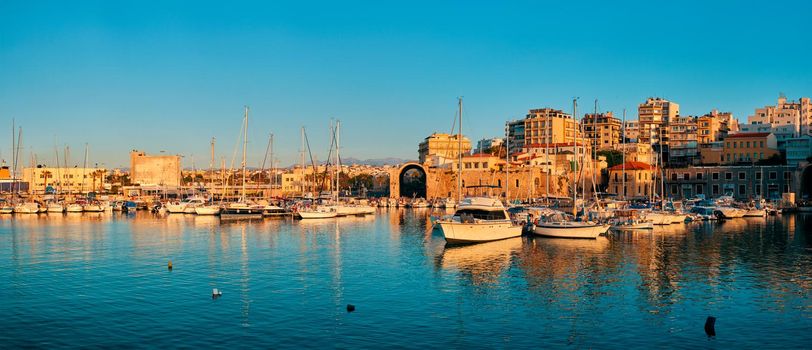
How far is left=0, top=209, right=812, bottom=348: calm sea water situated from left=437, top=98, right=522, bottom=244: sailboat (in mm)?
770

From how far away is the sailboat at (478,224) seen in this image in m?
35.2

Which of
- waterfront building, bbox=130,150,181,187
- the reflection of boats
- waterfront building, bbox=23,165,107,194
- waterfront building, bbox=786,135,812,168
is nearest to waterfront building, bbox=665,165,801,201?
waterfront building, bbox=786,135,812,168

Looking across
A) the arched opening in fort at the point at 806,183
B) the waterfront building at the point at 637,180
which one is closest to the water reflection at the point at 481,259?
the waterfront building at the point at 637,180

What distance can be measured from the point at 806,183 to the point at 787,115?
30443mm

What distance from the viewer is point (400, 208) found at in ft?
290

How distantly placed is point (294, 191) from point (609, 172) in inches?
2328

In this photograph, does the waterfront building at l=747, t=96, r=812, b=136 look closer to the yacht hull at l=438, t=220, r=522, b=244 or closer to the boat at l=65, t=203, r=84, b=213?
the yacht hull at l=438, t=220, r=522, b=244

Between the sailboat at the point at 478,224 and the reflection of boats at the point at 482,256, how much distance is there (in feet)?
1.49

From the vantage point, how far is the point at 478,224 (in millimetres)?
35531

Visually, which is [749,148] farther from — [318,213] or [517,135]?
[318,213]

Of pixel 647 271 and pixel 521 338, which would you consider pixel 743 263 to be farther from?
pixel 521 338

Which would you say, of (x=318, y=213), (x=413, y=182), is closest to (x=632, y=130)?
(x=413, y=182)

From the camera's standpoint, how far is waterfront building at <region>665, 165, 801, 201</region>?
79375 millimetres

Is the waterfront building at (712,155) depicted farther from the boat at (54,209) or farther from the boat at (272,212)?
the boat at (54,209)
